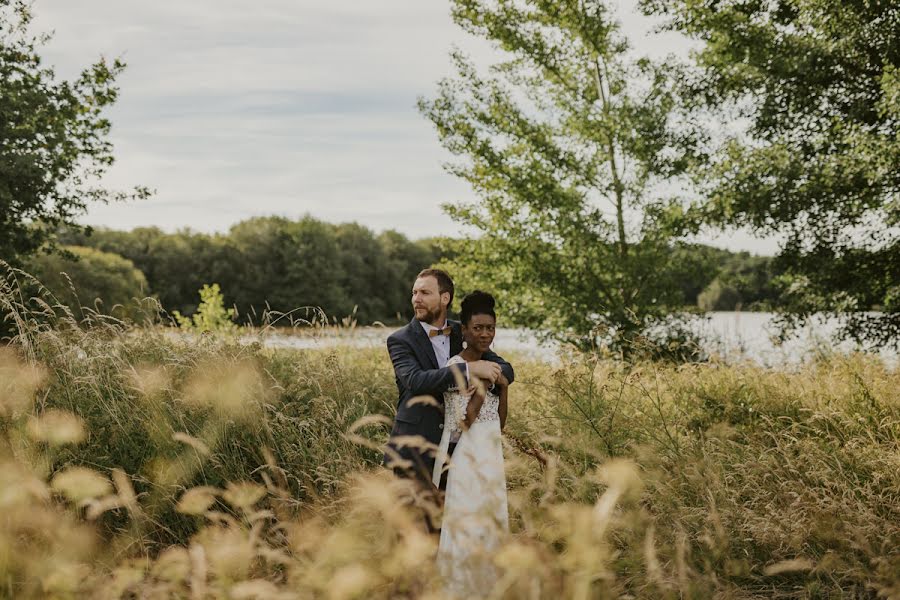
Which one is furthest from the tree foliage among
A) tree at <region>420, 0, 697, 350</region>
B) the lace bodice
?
the lace bodice

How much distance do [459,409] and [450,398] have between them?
0.11 m

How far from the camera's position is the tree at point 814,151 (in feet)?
31.4

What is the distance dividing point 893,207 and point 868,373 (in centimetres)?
298

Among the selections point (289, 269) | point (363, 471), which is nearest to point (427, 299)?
point (363, 471)

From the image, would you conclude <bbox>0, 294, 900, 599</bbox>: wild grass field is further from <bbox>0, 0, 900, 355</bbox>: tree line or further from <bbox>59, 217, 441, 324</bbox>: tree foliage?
<bbox>59, 217, 441, 324</bbox>: tree foliage

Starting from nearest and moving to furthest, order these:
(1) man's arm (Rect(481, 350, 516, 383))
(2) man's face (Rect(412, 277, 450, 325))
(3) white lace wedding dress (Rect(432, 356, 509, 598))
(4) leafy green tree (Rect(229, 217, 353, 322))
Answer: (3) white lace wedding dress (Rect(432, 356, 509, 598)) → (1) man's arm (Rect(481, 350, 516, 383)) → (2) man's face (Rect(412, 277, 450, 325)) → (4) leafy green tree (Rect(229, 217, 353, 322))

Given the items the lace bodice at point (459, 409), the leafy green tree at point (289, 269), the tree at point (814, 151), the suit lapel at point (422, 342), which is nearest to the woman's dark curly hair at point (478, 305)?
the lace bodice at point (459, 409)

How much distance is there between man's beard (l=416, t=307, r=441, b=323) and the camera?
13.4ft

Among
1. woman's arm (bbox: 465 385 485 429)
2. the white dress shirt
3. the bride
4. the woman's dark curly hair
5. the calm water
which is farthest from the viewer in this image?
the calm water

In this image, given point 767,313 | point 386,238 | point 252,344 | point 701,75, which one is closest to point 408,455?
point 252,344

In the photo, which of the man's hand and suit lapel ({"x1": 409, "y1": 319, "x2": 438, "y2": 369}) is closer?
the man's hand

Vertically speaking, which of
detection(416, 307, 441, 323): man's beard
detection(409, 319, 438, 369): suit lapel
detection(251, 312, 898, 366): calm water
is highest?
detection(416, 307, 441, 323): man's beard

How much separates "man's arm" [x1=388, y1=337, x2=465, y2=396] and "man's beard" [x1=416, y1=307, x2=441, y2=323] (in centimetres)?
18

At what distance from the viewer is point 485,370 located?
138 inches
